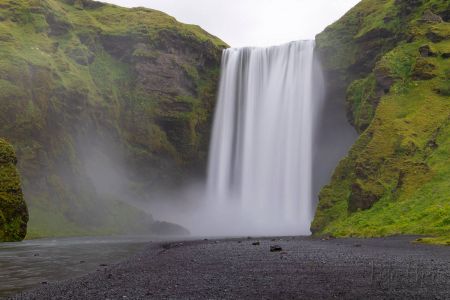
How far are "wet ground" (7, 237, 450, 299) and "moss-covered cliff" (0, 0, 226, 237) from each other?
57.5 meters

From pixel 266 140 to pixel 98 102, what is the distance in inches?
1364

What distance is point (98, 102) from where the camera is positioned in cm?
9106

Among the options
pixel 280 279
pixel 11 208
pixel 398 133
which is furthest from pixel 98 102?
pixel 280 279

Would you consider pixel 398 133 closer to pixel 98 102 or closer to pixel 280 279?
pixel 280 279

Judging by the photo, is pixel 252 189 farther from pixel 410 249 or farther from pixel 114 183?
pixel 410 249

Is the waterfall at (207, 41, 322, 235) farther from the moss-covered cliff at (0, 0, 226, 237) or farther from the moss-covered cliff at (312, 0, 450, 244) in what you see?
the moss-covered cliff at (312, 0, 450, 244)

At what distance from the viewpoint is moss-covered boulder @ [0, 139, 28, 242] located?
160 ft

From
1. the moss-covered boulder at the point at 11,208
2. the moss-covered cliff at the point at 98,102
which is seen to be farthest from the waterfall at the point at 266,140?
the moss-covered boulder at the point at 11,208

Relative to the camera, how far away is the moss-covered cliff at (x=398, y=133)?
33.3 metres

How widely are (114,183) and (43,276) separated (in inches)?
2848

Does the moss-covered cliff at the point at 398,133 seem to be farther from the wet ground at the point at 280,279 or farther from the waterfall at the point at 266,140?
the waterfall at the point at 266,140

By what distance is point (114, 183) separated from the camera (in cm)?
8950

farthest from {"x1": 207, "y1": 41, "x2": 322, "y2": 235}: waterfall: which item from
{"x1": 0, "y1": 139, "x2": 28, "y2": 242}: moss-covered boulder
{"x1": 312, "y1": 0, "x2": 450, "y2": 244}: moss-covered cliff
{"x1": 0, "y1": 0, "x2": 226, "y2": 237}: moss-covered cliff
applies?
{"x1": 0, "y1": 139, "x2": 28, "y2": 242}: moss-covered boulder

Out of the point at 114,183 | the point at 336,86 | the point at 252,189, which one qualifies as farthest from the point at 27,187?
the point at 336,86
